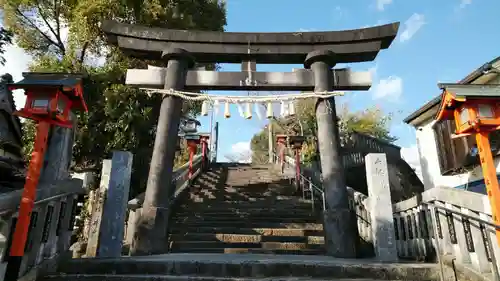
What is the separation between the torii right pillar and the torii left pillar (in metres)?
3.57

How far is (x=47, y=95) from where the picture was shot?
4.83 m

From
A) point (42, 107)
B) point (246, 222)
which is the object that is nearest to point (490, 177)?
point (246, 222)

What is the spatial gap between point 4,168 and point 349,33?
8.69 meters

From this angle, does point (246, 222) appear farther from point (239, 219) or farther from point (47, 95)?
point (47, 95)

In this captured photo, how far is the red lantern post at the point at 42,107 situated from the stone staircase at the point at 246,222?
409 centimetres

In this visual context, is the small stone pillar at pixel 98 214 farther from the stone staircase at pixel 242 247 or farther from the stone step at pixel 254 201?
the stone step at pixel 254 201

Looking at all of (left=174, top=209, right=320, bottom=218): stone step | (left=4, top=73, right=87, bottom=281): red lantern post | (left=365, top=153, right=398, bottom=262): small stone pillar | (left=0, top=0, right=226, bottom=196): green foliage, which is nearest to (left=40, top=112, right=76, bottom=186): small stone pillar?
(left=4, top=73, right=87, bottom=281): red lantern post

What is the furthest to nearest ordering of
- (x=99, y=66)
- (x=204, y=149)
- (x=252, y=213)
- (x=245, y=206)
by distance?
(x=204, y=149) < (x=99, y=66) < (x=245, y=206) < (x=252, y=213)

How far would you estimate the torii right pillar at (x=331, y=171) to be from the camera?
6758 millimetres

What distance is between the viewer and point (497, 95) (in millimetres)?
4910

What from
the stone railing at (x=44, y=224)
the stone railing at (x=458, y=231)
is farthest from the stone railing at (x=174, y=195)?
the stone railing at (x=458, y=231)

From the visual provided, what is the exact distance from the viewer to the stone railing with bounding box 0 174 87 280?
3.95 meters

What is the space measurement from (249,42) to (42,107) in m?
5.68

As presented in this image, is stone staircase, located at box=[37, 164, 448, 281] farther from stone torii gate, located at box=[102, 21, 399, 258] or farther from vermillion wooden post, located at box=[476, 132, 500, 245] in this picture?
stone torii gate, located at box=[102, 21, 399, 258]
